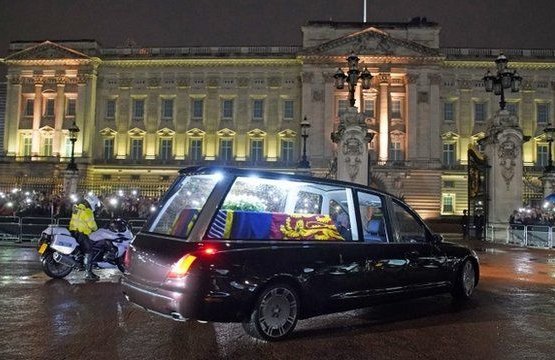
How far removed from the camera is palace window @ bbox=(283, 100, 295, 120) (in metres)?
61.0

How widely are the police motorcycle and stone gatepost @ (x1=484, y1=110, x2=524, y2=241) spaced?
45.3ft

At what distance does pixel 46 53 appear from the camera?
6178 cm

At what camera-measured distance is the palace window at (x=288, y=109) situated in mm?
60969

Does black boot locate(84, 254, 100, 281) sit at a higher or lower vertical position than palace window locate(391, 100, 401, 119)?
lower

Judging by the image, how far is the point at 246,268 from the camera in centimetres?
575

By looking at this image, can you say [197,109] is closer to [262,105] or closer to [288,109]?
[262,105]

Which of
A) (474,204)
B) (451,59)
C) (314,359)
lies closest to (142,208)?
(474,204)

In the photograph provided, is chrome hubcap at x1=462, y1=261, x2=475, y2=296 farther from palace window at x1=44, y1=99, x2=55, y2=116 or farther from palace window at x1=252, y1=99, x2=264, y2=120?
palace window at x1=44, y1=99, x2=55, y2=116

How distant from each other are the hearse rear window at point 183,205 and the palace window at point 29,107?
62.8 meters

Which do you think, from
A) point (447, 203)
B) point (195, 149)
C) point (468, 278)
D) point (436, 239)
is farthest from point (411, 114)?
point (436, 239)

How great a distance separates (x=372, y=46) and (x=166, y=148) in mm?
25474

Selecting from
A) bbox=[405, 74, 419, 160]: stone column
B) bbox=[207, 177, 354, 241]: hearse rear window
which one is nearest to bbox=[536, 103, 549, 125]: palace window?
bbox=[405, 74, 419, 160]: stone column

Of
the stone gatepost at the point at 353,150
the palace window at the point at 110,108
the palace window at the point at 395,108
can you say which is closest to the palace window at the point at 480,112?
the palace window at the point at 395,108

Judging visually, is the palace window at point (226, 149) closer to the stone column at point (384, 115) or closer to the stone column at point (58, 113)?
the stone column at point (384, 115)
